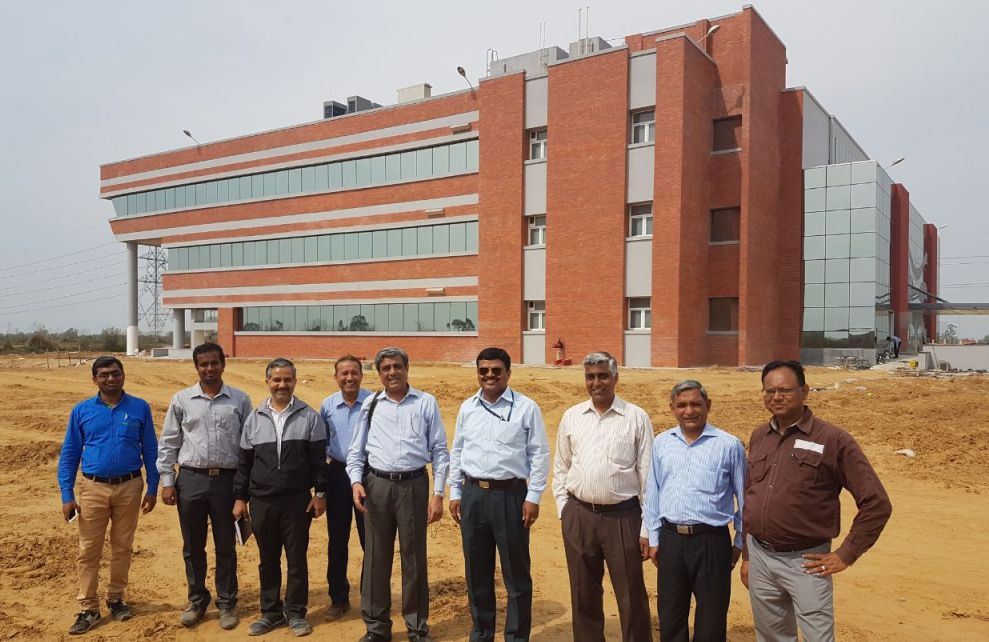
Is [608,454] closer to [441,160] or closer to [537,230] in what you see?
[537,230]

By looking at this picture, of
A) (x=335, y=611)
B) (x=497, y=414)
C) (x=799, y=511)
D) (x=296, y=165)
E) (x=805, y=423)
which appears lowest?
(x=335, y=611)

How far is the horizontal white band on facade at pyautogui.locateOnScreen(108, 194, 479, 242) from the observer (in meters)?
29.1

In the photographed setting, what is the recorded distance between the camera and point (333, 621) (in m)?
5.07

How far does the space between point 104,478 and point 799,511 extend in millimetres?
4777

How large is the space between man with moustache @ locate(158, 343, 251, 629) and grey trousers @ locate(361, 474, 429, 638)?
3.85ft

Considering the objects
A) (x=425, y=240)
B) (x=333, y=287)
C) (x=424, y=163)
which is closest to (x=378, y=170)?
(x=424, y=163)

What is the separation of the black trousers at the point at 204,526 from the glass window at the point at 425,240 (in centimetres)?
2494

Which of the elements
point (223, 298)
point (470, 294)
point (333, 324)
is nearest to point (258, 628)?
point (470, 294)

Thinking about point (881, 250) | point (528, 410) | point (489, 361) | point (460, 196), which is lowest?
point (528, 410)

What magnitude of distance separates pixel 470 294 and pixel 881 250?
17081mm

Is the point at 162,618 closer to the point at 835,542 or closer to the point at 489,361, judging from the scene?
→ the point at 489,361

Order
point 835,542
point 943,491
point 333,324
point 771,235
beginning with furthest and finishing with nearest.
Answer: point 333,324, point 771,235, point 943,491, point 835,542

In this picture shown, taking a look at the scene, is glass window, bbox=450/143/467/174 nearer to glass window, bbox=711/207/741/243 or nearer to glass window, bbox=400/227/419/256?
glass window, bbox=400/227/419/256

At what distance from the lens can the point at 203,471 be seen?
495cm
